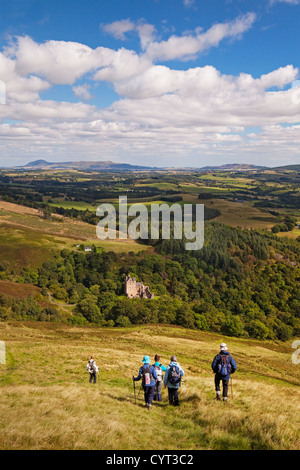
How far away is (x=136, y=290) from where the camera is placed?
9131 cm

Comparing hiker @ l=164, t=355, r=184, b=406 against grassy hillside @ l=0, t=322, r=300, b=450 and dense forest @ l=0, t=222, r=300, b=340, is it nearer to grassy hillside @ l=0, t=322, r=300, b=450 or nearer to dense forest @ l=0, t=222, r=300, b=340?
grassy hillside @ l=0, t=322, r=300, b=450

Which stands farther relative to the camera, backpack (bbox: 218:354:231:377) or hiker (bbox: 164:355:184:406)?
backpack (bbox: 218:354:231:377)

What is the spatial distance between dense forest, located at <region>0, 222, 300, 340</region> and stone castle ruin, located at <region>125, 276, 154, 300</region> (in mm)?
3397

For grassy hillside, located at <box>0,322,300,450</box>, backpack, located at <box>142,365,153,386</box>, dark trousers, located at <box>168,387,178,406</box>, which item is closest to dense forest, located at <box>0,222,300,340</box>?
grassy hillside, located at <box>0,322,300,450</box>

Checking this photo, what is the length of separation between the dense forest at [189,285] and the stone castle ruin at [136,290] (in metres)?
3.40

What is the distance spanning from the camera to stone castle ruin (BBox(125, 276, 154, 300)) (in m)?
88.9

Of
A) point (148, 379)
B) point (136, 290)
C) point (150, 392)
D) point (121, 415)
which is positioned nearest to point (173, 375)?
point (148, 379)

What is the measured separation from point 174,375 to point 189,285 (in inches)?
3699

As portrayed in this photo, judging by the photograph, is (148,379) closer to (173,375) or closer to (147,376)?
(147,376)

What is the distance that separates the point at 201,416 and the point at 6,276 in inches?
3455

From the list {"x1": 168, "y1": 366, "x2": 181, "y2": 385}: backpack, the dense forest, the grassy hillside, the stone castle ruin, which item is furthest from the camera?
the stone castle ruin

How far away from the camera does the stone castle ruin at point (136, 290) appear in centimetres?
8894
